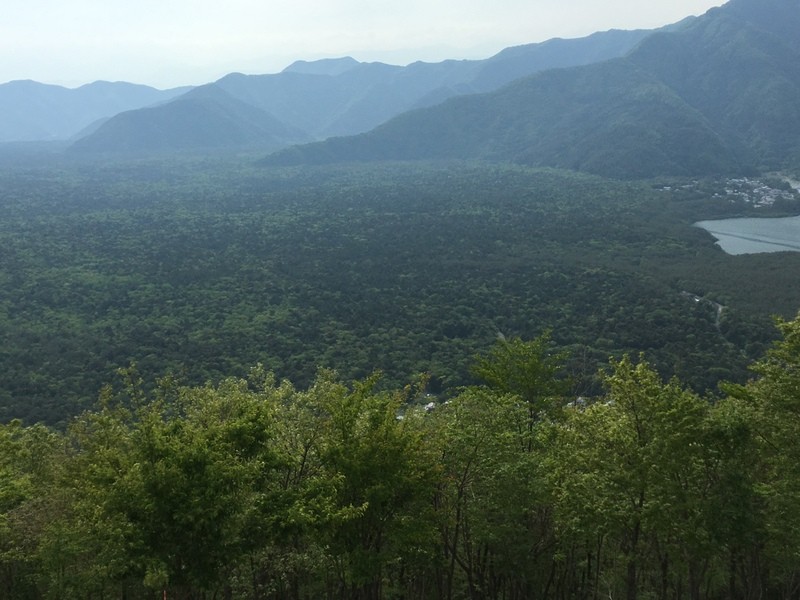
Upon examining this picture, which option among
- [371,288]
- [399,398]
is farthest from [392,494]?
[371,288]

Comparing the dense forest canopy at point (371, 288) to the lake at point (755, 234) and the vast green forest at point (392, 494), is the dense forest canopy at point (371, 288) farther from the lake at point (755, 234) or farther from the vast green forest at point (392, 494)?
the vast green forest at point (392, 494)

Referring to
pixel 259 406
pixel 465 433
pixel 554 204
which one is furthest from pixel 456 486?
pixel 554 204

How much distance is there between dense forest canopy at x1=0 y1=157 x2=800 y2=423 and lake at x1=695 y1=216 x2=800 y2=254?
517cm

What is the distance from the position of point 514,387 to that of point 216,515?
51.4 feet

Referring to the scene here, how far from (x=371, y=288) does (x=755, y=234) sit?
7461cm

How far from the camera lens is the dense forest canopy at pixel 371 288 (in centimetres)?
5856

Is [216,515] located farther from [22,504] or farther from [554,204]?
[554,204]

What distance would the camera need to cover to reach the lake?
10269cm

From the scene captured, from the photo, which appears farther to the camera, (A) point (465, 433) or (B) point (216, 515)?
(A) point (465, 433)

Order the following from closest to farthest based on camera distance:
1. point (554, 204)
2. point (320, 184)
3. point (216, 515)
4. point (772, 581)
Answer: point (216, 515), point (772, 581), point (554, 204), point (320, 184)

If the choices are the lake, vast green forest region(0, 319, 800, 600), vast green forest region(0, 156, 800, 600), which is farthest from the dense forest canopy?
vast green forest region(0, 319, 800, 600)

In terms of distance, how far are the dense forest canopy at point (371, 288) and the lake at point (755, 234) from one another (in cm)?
517

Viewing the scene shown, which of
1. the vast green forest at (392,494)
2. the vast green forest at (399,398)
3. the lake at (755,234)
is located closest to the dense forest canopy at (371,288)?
the vast green forest at (399,398)

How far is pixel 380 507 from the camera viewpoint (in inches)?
591
